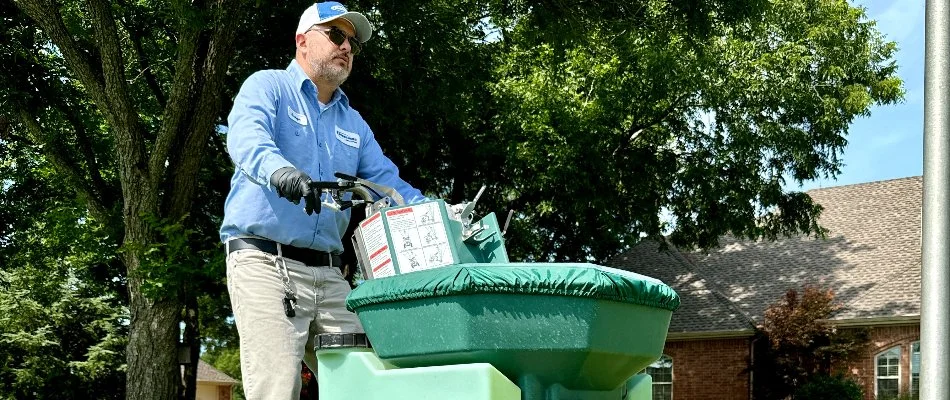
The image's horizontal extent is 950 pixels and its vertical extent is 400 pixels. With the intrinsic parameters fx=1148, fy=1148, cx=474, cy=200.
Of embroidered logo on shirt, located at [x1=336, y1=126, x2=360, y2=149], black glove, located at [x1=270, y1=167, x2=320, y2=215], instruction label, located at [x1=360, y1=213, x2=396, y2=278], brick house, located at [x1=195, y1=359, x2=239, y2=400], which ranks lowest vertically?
brick house, located at [x1=195, y1=359, x2=239, y2=400]

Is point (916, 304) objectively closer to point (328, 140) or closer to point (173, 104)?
point (173, 104)

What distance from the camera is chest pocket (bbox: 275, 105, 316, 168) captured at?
365 centimetres

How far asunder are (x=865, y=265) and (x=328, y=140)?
97.2 feet

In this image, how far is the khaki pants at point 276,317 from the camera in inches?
135

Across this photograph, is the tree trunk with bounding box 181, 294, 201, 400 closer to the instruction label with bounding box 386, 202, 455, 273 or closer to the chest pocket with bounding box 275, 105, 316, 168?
the chest pocket with bounding box 275, 105, 316, 168

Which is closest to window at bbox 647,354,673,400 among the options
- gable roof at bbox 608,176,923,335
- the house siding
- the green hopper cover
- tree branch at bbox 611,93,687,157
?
the house siding

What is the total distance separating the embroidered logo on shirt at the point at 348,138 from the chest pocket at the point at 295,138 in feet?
0.52

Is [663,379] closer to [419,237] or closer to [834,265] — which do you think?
[834,265]

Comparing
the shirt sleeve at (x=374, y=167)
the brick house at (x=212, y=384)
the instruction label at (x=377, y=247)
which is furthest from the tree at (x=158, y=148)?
the brick house at (x=212, y=384)

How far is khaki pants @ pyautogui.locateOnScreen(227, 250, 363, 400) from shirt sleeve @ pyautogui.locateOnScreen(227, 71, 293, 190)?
0.30m

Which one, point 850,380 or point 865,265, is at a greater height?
point 865,265

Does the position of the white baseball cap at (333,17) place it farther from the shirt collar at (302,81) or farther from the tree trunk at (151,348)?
the tree trunk at (151,348)

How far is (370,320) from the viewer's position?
3018mm

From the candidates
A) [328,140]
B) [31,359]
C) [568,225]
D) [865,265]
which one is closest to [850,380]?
[865,265]
